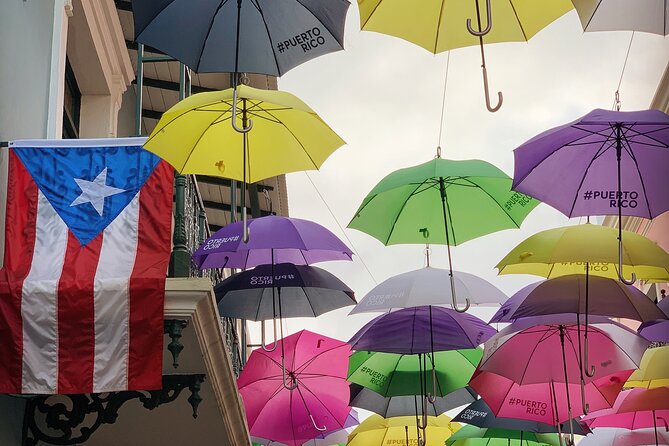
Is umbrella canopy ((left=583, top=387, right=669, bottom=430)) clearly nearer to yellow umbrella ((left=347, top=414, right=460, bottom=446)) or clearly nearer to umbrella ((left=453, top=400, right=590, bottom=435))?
umbrella ((left=453, top=400, right=590, bottom=435))

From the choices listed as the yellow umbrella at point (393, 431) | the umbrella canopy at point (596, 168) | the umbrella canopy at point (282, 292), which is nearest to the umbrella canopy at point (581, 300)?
the umbrella canopy at point (596, 168)

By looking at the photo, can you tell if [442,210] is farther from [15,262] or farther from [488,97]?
[15,262]

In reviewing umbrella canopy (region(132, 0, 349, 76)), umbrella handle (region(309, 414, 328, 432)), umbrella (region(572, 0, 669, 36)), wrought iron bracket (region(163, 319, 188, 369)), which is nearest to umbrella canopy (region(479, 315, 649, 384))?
umbrella handle (region(309, 414, 328, 432))

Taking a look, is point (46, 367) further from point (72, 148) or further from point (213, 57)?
point (213, 57)

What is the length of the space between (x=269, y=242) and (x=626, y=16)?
3.57 meters

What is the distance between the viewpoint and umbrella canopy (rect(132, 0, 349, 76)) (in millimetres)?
7508

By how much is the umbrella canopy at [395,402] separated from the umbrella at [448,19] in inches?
236

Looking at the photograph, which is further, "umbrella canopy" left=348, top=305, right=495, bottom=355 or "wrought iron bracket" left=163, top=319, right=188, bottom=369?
"umbrella canopy" left=348, top=305, right=495, bottom=355

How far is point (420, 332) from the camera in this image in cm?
1105

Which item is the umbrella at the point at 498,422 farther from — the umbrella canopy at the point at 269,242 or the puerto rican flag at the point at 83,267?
the puerto rican flag at the point at 83,267

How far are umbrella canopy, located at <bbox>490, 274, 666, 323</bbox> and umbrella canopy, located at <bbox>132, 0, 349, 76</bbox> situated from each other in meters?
2.97

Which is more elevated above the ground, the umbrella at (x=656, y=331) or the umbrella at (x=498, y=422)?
the umbrella at (x=656, y=331)

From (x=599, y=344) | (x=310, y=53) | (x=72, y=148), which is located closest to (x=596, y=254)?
(x=599, y=344)

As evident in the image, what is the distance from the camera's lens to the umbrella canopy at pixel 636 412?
11.2 m
